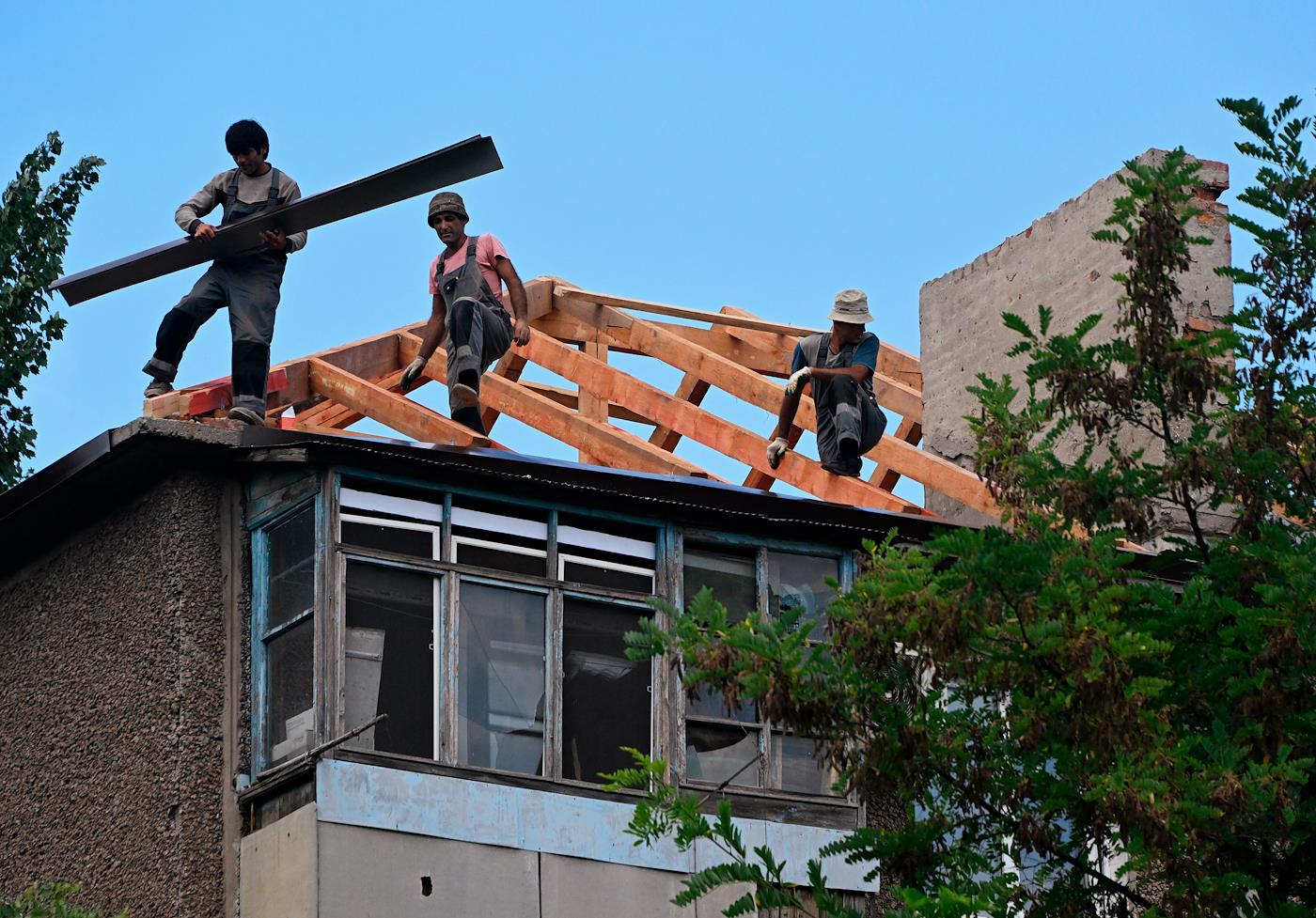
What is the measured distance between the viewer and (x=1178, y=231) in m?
13.0

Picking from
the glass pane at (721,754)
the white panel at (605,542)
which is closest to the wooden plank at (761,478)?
the white panel at (605,542)

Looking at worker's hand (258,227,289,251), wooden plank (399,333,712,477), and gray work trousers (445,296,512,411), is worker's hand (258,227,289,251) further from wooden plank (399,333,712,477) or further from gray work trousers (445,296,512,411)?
wooden plank (399,333,712,477)

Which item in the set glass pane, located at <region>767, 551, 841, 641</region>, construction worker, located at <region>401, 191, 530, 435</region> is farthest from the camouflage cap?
glass pane, located at <region>767, 551, 841, 641</region>

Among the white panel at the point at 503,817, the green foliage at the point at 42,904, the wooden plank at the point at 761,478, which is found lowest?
the green foliage at the point at 42,904

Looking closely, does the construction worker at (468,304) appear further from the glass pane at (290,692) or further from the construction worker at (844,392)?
the glass pane at (290,692)

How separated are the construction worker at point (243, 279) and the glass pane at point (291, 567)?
1.57 m

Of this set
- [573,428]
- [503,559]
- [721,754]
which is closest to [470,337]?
[573,428]

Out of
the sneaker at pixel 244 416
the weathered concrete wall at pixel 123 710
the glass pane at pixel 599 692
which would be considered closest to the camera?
the weathered concrete wall at pixel 123 710

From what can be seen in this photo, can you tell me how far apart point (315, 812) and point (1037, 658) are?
4.96 m

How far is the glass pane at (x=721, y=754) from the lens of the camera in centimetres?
1655

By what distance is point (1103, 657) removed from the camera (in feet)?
38.1

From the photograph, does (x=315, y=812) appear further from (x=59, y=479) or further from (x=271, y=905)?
(x=59, y=479)

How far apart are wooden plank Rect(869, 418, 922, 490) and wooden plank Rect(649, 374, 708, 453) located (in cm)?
163

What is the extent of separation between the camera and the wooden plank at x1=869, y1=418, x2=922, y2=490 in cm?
2094
